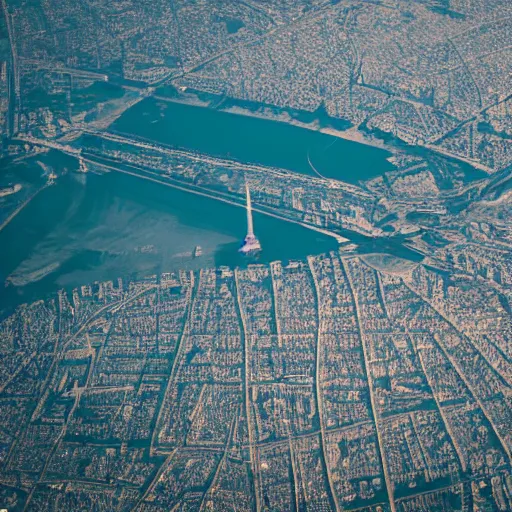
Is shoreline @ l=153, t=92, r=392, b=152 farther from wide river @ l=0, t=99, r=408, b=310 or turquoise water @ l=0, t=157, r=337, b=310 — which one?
turquoise water @ l=0, t=157, r=337, b=310

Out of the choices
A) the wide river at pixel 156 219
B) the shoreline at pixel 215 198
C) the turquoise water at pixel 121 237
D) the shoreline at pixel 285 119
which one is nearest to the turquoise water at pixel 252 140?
the wide river at pixel 156 219

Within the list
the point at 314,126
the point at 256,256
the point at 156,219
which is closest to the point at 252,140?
the point at 314,126

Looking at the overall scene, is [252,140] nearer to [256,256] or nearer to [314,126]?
[314,126]

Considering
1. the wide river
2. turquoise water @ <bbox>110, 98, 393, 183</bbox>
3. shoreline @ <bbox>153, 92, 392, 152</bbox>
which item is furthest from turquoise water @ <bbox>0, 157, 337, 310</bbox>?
shoreline @ <bbox>153, 92, 392, 152</bbox>

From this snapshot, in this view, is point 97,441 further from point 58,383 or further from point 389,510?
point 389,510

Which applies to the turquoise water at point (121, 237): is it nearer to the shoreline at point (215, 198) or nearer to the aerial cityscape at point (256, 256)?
the aerial cityscape at point (256, 256)

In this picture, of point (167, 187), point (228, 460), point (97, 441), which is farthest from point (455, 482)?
point (167, 187)
